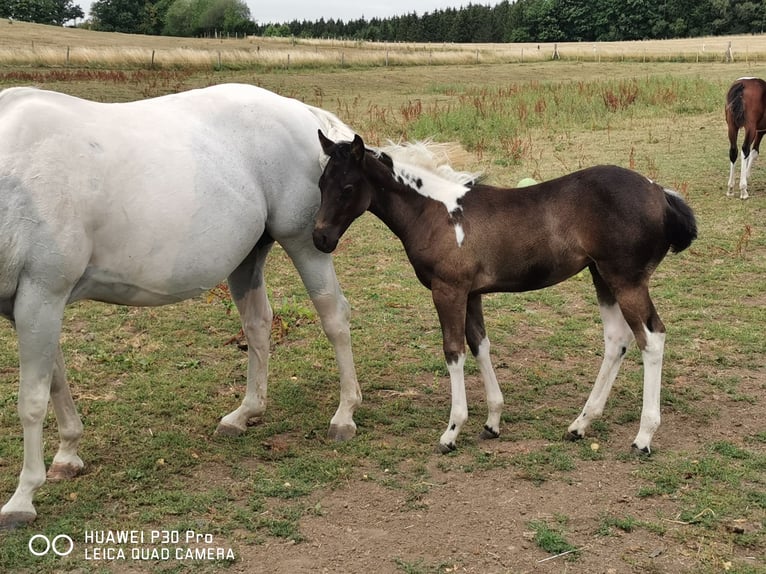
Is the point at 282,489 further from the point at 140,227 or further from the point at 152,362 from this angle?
the point at 152,362

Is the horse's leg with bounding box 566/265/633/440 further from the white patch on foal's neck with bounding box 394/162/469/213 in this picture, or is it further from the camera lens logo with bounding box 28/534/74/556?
the camera lens logo with bounding box 28/534/74/556

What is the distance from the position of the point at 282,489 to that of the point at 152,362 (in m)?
2.40

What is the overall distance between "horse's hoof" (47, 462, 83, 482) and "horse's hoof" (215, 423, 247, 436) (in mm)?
922

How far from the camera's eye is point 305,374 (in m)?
5.95

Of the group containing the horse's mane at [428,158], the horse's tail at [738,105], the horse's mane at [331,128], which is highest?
the horse's tail at [738,105]

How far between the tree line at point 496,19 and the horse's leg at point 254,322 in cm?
7751

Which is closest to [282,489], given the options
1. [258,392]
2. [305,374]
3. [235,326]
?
[258,392]

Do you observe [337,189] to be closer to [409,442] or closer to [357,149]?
[357,149]

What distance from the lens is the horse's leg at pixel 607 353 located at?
15.4 ft

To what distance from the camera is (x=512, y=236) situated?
14.7 ft

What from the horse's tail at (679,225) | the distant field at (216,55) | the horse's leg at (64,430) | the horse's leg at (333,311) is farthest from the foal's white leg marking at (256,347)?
the distant field at (216,55)

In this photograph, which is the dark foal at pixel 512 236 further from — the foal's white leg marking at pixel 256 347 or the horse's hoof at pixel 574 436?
the foal's white leg marking at pixel 256 347

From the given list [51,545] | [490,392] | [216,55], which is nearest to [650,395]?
[490,392]

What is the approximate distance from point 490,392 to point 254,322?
1.71m
